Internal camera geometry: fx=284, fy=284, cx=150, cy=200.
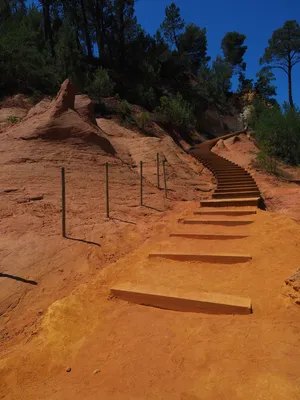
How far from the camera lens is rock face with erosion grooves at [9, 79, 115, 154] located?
7.90 metres

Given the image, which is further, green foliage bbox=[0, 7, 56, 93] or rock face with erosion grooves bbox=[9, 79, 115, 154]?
green foliage bbox=[0, 7, 56, 93]

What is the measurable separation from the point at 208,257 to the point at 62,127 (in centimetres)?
607

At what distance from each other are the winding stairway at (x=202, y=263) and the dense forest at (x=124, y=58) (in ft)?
37.1

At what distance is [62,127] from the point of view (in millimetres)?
8086

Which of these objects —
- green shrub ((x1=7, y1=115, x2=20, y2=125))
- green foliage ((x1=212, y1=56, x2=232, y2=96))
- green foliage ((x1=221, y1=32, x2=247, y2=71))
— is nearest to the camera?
green shrub ((x1=7, y1=115, x2=20, y2=125))

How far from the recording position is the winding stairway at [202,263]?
274cm

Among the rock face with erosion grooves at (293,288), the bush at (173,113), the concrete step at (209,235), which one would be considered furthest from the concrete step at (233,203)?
the bush at (173,113)

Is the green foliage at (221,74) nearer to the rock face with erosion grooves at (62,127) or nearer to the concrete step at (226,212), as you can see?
the rock face with erosion grooves at (62,127)

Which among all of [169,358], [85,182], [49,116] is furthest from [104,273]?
[49,116]

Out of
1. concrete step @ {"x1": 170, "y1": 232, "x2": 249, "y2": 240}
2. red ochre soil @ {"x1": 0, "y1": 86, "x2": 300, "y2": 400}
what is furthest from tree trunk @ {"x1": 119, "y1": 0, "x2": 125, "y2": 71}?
concrete step @ {"x1": 170, "y1": 232, "x2": 249, "y2": 240}

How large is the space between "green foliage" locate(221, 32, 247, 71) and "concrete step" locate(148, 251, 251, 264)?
34746mm

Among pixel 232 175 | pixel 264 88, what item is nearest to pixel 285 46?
pixel 264 88

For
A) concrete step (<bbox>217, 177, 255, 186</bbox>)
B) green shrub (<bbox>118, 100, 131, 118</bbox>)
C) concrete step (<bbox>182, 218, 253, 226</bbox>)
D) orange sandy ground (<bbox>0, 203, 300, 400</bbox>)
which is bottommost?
orange sandy ground (<bbox>0, 203, 300, 400</bbox>)

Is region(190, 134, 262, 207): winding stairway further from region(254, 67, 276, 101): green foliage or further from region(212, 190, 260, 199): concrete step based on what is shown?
region(254, 67, 276, 101): green foliage
